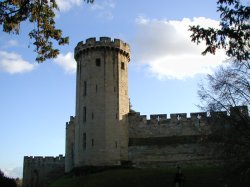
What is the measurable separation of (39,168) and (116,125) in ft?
61.6

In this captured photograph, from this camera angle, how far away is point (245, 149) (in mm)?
26266

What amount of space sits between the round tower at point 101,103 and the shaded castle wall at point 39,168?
49.1ft

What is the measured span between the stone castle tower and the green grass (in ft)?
10.6

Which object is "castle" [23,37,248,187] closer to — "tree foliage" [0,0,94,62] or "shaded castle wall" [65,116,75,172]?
"shaded castle wall" [65,116,75,172]

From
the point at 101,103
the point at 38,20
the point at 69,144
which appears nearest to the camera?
the point at 38,20

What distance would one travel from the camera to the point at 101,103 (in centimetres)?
4072

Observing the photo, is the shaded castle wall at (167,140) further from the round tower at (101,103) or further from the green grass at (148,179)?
the green grass at (148,179)

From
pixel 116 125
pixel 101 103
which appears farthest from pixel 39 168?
pixel 101 103

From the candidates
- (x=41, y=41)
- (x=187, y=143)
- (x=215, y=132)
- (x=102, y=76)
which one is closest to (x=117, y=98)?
(x=102, y=76)

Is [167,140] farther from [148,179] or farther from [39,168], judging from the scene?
[39,168]

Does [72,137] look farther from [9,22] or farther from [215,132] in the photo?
[9,22]

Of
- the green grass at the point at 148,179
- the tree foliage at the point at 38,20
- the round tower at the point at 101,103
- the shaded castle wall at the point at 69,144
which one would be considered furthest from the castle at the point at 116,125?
the tree foliage at the point at 38,20

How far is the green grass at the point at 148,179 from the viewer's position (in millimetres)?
29587

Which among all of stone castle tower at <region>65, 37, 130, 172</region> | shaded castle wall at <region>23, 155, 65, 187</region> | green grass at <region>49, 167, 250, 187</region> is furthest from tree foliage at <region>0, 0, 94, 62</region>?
shaded castle wall at <region>23, 155, 65, 187</region>
